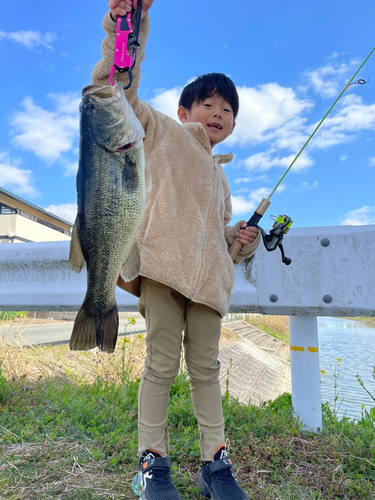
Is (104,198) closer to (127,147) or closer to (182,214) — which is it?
(127,147)

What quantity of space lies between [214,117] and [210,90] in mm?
194

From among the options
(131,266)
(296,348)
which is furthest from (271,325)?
(131,266)

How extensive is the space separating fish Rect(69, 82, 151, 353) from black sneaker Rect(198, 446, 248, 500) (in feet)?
3.05

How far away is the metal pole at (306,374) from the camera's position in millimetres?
2572

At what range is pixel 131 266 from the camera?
1546 millimetres

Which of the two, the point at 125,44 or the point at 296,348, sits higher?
the point at 125,44

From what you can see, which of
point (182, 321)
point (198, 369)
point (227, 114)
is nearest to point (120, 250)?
point (182, 321)

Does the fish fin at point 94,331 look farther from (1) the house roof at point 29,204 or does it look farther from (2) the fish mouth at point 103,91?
(1) the house roof at point 29,204

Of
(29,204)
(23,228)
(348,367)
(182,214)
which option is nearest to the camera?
(182,214)

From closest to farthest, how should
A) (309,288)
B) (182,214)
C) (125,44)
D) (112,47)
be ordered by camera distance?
(125,44) → (112,47) → (182,214) → (309,288)

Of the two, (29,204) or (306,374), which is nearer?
(306,374)

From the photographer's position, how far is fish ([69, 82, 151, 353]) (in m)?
1.39

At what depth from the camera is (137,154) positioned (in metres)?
1.41

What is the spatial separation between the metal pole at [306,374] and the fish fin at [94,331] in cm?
168
